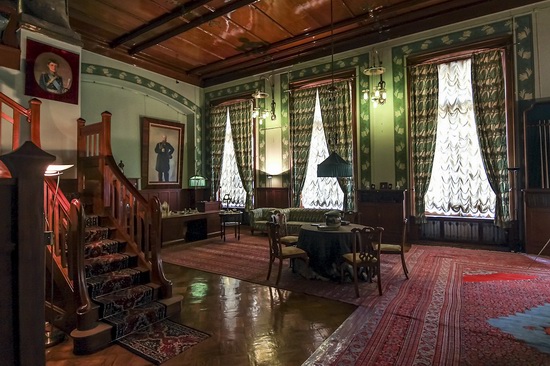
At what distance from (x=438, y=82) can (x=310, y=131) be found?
303cm

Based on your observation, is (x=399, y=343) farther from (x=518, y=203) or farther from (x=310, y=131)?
(x=310, y=131)

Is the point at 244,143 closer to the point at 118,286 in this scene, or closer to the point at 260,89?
the point at 260,89

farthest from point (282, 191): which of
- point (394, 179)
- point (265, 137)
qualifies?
point (394, 179)

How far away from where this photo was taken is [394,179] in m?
7.01

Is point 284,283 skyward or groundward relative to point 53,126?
Result: groundward

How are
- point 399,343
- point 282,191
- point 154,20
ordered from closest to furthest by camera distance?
point 399,343, point 154,20, point 282,191

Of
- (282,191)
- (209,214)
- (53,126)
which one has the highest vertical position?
(53,126)

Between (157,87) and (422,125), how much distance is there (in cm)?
691

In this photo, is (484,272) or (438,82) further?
(438,82)

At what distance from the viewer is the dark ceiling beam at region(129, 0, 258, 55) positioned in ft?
18.8

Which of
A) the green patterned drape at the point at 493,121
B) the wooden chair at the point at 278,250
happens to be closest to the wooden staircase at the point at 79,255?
the wooden chair at the point at 278,250

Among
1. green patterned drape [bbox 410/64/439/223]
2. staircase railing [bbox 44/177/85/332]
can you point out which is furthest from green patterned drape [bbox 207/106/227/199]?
staircase railing [bbox 44/177/85/332]

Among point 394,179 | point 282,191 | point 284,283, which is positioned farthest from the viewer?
point 282,191

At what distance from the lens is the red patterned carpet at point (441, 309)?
2492mm
